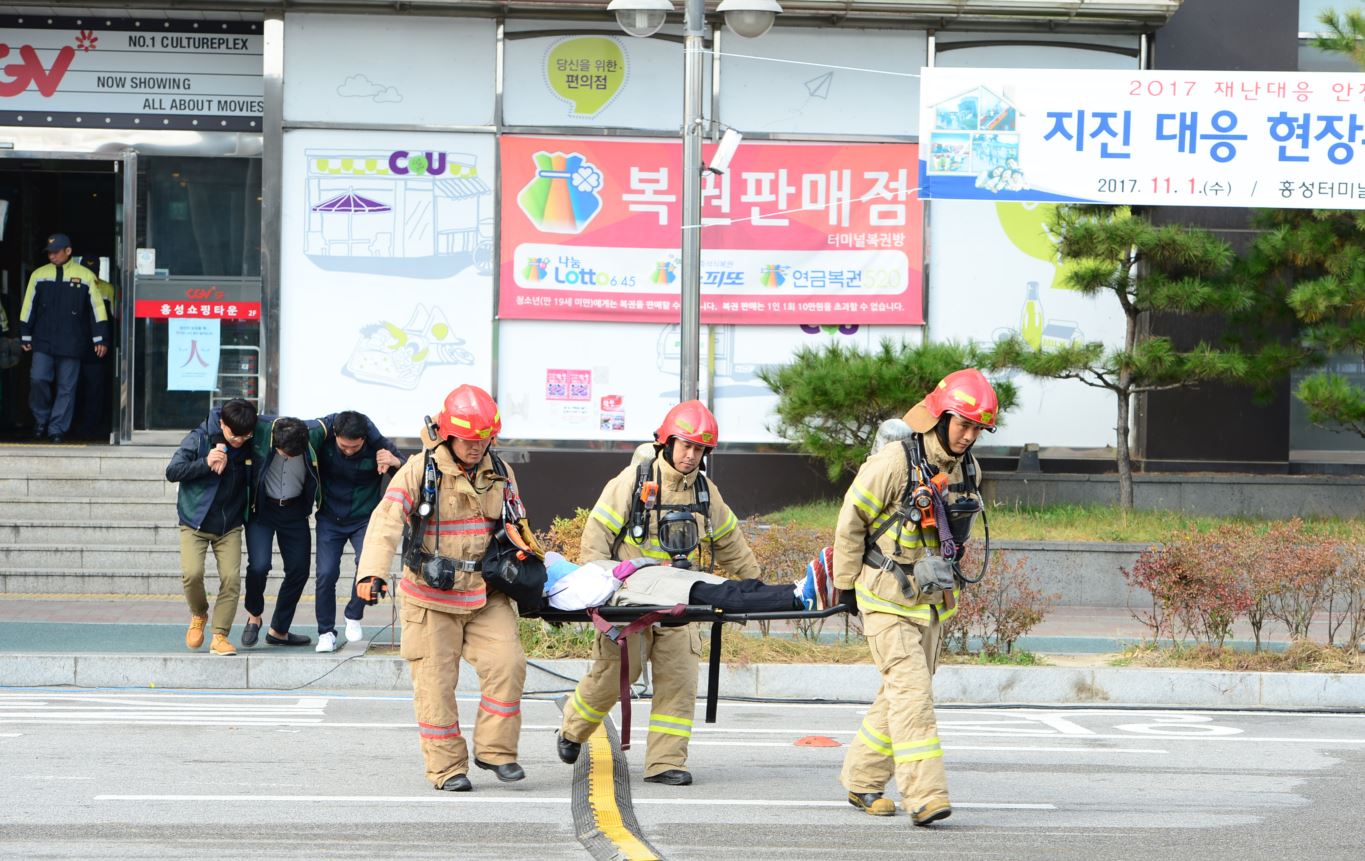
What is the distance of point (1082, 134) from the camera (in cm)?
1371

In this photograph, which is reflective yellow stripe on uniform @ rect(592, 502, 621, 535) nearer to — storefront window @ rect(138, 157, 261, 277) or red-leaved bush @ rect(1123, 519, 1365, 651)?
red-leaved bush @ rect(1123, 519, 1365, 651)

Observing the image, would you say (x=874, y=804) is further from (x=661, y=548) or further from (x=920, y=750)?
(x=661, y=548)

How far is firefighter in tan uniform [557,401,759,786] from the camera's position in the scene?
765 centimetres

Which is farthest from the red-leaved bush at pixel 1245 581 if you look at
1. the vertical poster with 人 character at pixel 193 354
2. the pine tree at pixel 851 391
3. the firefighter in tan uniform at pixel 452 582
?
the vertical poster with 人 character at pixel 193 354

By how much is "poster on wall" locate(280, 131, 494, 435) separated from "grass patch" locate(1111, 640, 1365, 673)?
7644 mm

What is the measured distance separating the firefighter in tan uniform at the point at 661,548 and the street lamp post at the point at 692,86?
3640 mm

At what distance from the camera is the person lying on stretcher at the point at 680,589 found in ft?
23.6

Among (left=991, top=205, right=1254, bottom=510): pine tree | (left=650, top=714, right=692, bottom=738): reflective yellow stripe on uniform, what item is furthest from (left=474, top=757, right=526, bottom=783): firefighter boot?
(left=991, top=205, right=1254, bottom=510): pine tree

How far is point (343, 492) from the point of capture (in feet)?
36.0

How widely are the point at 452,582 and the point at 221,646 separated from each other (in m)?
3.85

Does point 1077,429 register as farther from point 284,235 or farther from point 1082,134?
point 284,235

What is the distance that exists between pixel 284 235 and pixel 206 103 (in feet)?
6.04

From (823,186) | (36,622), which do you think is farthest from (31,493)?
(823,186)

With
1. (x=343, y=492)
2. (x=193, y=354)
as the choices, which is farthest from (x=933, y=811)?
(x=193, y=354)
